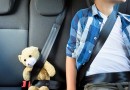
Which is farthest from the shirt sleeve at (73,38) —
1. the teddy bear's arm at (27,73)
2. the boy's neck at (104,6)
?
the teddy bear's arm at (27,73)

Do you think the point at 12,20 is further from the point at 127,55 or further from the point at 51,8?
the point at 127,55

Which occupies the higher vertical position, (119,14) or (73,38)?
(119,14)

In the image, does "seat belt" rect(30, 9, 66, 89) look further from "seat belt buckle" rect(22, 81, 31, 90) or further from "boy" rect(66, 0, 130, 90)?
"boy" rect(66, 0, 130, 90)

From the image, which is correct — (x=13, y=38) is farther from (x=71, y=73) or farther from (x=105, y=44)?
(x=105, y=44)

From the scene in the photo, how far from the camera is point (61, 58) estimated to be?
2.00 meters

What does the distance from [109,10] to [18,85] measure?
2.48 feet

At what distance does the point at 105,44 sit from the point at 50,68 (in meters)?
0.40

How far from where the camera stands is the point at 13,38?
2012mm

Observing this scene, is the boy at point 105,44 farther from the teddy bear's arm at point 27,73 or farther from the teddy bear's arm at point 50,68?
the teddy bear's arm at point 27,73

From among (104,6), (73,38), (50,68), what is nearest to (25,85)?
(50,68)

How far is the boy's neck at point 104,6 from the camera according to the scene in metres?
1.72

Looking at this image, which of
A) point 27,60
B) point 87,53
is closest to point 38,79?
point 27,60

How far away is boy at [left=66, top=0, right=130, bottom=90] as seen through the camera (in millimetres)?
1713

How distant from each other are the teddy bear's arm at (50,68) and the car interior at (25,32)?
0.21ft
